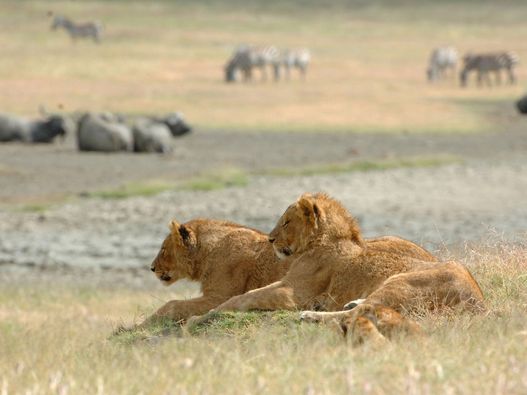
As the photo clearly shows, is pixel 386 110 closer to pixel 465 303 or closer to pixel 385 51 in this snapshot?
pixel 385 51

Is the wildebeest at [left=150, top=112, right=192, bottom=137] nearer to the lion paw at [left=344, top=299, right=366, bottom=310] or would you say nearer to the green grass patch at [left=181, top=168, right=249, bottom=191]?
the green grass patch at [left=181, top=168, right=249, bottom=191]

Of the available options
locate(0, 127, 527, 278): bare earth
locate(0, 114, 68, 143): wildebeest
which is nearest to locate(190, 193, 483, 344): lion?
locate(0, 127, 527, 278): bare earth

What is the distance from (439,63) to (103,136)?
26.6 meters

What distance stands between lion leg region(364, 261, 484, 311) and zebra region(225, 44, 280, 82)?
37.0 m

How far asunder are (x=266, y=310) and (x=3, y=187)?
45.6 ft

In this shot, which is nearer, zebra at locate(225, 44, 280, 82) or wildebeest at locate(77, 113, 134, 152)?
wildebeest at locate(77, 113, 134, 152)

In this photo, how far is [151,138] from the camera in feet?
81.8

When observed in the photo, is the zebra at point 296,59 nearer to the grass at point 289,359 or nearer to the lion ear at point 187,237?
the lion ear at point 187,237

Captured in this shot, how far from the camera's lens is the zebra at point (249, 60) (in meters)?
45.8

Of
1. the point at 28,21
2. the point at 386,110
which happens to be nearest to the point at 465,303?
the point at 386,110

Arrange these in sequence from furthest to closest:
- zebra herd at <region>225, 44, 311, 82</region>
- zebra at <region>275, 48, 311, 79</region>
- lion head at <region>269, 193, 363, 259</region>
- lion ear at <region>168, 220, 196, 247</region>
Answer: zebra at <region>275, 48, 311, 79</region> < zebra herd at <region>225, 44, 311, 82</region> < lion ear at <region>168, 220, 196, 247</region> < lion head at <region>269, 193, 363, 259</region>

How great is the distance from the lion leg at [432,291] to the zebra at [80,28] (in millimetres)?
50295

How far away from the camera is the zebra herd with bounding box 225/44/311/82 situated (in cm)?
4753

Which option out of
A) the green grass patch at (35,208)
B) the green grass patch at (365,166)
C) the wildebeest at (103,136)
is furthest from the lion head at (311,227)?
the wildebeest at (103,136)
